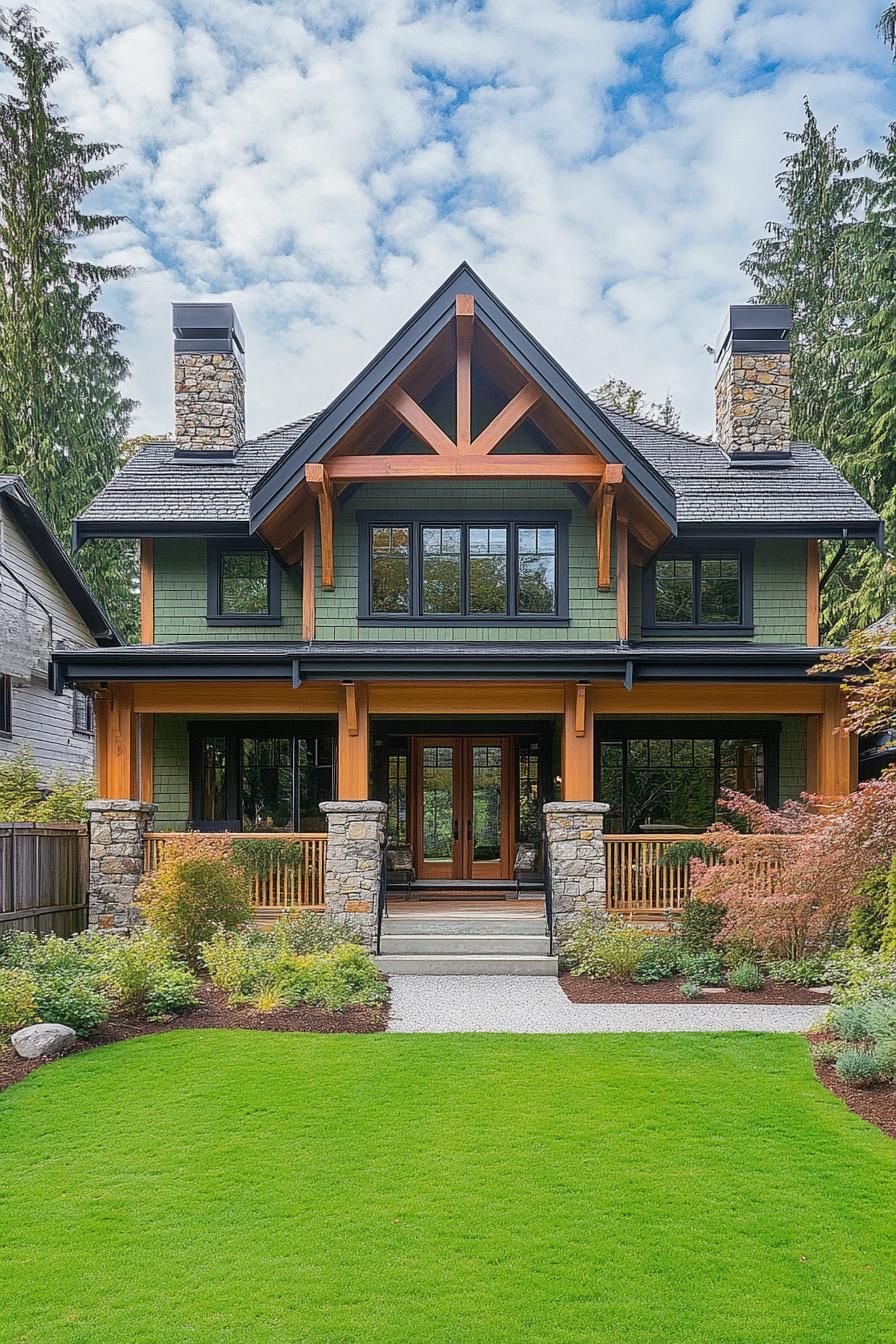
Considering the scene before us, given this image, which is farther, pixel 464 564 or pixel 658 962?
pixel 464 564

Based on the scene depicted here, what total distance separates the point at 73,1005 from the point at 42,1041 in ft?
1.54

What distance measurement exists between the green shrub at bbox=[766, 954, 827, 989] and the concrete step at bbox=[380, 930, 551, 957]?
2607 millimetres

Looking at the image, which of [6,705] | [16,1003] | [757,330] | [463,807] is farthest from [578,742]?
[6,705]

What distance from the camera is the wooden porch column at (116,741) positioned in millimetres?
12602

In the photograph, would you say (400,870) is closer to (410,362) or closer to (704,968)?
(704,968)

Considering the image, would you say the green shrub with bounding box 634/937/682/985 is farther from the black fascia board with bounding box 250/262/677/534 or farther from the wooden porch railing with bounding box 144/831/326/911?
the black fascia board with bounding box 250/262/677/534


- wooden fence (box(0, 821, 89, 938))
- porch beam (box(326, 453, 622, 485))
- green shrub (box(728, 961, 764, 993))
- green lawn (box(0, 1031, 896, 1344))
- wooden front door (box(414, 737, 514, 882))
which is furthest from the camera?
wooden front door (box(414, 737, 514, 882))

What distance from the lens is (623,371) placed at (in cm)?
3241

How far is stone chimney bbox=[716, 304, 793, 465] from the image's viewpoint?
15.9m

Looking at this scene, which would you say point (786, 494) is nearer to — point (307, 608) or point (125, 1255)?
point (307, 608)

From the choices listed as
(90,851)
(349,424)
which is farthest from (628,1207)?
(349,424)

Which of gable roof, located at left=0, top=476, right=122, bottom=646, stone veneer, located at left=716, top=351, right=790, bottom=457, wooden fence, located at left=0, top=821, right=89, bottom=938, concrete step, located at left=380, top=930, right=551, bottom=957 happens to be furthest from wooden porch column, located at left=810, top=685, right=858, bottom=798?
gable roof, located at left=0, top=476, right=122, bottom=646

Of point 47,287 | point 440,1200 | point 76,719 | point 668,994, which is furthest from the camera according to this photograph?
point 47,287

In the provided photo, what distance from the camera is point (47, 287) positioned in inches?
989
